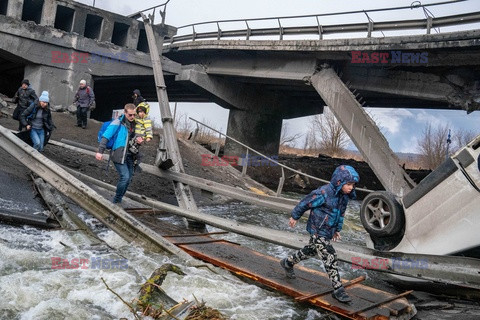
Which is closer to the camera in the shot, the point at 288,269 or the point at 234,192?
the point at 288,269

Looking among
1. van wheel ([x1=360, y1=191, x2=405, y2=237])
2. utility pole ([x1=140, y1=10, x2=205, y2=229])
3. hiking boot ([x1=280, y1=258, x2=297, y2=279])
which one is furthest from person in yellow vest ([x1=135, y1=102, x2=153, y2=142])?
van wheel ([x1=360, y1=191, x2=405, y2=237])

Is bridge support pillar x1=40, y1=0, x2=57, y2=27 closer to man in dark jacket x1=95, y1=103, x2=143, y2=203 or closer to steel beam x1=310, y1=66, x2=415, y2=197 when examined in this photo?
steel beam x1=310, y1=66, x2=415, y2=197

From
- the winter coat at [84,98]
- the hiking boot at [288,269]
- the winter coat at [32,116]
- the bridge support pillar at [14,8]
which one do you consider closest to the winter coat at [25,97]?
the winter coat at [32,116]

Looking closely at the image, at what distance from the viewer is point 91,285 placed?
17.8 ft

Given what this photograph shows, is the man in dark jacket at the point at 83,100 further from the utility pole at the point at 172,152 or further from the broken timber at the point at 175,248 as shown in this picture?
the broken timber at the point at 175,248

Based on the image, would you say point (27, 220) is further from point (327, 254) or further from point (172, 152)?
point (327, 254)

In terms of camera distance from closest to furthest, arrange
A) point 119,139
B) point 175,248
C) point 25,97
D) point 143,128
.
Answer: point 175,248
point 119,139
point 143,128
point 25,97

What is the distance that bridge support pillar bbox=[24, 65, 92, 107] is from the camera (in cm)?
2017

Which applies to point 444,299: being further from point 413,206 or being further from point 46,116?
point 46,116

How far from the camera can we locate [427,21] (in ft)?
49.6

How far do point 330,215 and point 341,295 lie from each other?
97cm

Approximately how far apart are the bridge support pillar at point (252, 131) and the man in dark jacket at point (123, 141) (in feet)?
58.2

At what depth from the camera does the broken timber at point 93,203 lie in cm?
700

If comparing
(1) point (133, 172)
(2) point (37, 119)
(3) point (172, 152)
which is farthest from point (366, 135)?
(2) point (37, 119)
